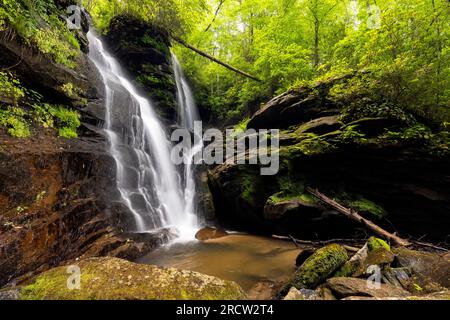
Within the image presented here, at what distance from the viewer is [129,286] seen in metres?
2.58

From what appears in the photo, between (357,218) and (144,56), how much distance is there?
13.1 meters

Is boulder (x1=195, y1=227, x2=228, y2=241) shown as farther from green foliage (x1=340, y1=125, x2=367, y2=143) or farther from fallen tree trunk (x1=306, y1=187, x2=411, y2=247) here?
green foliage (x1=340, y1=125, x2=367, y2=143)

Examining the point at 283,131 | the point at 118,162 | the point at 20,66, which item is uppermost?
the point at 20,66

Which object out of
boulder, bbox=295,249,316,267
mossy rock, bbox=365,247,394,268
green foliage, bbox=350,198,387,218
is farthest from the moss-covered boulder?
green foliage, bbox=350,198,387,218

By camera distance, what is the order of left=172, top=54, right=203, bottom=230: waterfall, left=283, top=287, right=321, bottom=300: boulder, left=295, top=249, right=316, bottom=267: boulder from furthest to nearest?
left=172, top=54, right=203, bottom=230: waterfall, left=295, top=249, right=316, bottom=267: boulder, left=283, top=287, right=321, bottom=300: boulder

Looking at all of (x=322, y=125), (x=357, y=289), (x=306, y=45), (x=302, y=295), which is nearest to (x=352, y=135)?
(x=322, y=125)

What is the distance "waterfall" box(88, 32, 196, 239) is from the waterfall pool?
1.39 m

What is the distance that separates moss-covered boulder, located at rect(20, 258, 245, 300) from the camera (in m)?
2.40

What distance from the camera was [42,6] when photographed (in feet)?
19.8

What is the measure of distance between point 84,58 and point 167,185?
217 inches

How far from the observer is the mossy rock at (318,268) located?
12.1 feet

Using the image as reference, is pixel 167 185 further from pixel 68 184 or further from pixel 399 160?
pixel 399 160
